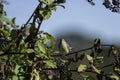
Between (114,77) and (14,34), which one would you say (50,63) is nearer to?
(14,34)

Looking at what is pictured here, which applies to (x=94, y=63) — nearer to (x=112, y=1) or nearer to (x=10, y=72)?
(x=112, y=1)

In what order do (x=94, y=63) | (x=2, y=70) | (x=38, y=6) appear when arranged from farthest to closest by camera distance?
(x=94, y=63) → (x=38, y=6) → (x=2, y=70)

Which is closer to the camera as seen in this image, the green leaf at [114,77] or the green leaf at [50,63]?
the green leaf at [50,63]

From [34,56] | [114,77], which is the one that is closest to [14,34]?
[34,56]

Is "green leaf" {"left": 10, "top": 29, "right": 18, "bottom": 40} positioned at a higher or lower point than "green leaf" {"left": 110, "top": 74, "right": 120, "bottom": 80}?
higher

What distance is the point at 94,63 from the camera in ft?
13.9

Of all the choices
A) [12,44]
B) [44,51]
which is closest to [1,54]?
[12,44]

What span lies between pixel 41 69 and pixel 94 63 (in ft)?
1.88

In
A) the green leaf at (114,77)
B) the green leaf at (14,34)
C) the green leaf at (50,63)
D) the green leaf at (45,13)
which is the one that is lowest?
the green leaf at (114,77)

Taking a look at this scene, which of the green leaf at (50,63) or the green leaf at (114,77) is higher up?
the green leaf at (50,63)

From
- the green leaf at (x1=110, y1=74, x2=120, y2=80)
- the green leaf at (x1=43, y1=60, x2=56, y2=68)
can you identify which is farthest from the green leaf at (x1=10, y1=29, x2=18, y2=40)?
the green leaf at (x1=110, y1=74, x2=120, y2=80)

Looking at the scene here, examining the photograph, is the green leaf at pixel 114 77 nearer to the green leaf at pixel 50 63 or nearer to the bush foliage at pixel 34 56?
the bush foliage at pixel 34 56

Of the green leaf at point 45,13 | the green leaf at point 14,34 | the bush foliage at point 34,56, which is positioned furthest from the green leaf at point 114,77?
the green leaf at point 14,34

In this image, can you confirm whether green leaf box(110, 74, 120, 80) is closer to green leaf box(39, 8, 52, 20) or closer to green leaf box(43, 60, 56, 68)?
green leaf box(43, 60, 56, 68)
